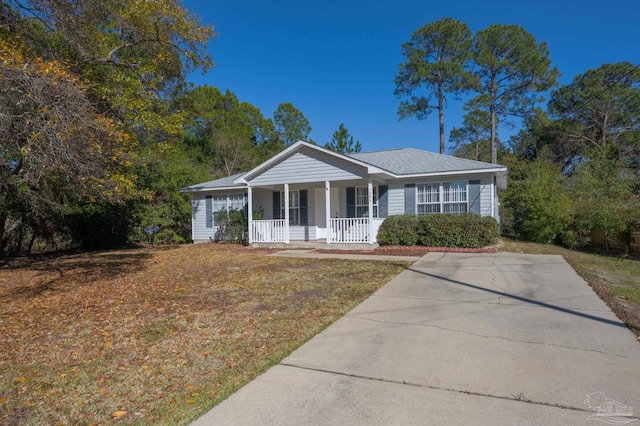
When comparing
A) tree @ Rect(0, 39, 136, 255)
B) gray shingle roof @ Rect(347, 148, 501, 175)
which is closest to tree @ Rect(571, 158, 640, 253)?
gray shingle roof @ Rect(347, 148, 501, 175)

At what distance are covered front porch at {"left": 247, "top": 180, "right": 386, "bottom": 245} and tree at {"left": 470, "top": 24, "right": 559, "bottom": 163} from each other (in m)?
15.8

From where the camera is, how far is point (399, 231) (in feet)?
44.2

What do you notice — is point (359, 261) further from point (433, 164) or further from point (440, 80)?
point (440, 80)

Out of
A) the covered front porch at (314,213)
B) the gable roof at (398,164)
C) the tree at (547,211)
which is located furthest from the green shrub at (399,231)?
the tree at (547,211)

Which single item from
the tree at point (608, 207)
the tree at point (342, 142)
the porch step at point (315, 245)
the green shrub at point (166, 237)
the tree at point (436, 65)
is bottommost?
the porch step at point (315, 245)

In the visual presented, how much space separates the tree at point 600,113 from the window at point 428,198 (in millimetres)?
17664

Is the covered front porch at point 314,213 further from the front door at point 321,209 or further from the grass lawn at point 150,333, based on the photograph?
the grass lawn at point 150,333

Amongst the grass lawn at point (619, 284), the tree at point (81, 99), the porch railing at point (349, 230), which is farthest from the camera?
the porch railing at point (349, 230)

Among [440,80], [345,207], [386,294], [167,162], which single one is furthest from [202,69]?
[440,80]

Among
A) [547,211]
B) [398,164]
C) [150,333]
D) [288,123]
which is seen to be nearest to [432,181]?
[398,164]

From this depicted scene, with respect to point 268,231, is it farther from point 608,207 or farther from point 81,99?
point 608,207

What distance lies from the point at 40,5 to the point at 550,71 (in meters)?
28.2

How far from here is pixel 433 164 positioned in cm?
1466

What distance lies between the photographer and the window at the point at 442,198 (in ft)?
44.8
